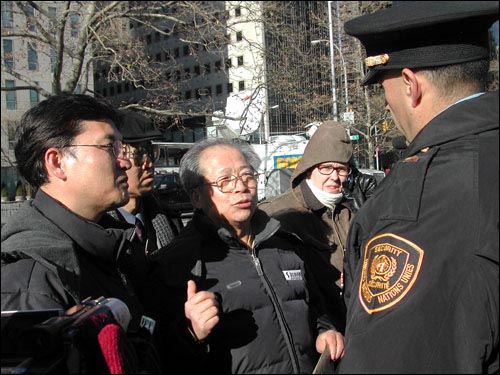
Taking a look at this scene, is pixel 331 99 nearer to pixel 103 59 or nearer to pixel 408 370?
pixel 103 59

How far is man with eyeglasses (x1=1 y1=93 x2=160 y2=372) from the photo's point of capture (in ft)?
5.66

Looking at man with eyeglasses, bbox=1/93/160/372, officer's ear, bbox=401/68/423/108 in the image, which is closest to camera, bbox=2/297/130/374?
man with eyeglasses, bbox=1/93/160/372

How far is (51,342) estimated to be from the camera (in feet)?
4.02

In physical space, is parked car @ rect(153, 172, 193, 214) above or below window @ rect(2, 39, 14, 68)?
below

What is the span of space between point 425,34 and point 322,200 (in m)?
2.48

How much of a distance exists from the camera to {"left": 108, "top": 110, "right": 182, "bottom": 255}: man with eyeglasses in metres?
2.11

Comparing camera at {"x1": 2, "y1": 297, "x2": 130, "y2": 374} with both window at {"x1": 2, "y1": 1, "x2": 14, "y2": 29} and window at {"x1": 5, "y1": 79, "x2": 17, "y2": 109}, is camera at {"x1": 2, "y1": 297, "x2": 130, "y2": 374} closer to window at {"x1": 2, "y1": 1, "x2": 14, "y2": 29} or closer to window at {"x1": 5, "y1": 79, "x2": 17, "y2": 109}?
window at {"x1": 5, "y1": 79, "x2": 17, "y2": 109}

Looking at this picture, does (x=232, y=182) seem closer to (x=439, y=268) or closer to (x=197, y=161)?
(x=197, y=161)

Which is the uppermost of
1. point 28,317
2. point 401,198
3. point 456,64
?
point 456,64

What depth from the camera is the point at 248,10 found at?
9781 millimetres

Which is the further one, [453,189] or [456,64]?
[456,64]

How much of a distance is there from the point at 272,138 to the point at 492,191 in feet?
37.1

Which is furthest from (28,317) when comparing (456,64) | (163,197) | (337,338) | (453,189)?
(163,197)

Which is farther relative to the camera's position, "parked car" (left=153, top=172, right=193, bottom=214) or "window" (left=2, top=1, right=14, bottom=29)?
"parked car" (left=153, top=172, right=193, bottom=214)
